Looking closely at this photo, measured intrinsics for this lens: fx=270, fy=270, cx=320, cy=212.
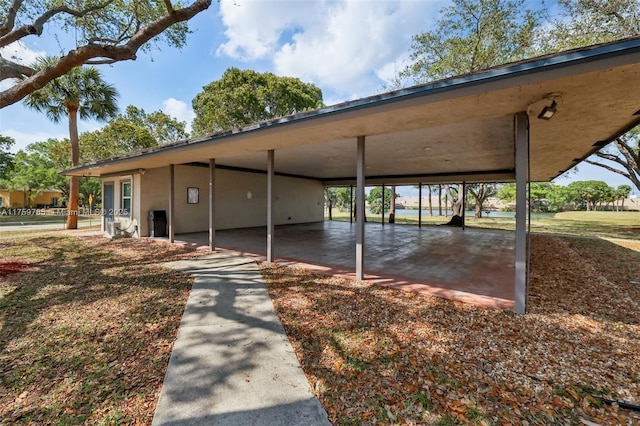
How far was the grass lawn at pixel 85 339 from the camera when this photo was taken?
1946 millimetres

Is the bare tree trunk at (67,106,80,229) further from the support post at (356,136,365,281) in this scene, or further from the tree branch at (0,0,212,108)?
the support post at (356,136,365,281)

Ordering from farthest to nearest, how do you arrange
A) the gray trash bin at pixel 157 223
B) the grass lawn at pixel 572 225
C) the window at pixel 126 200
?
the grass lawn at pixel 572 225 → the window at pixel 126 200 → the gray trash bin at pixel 157 223

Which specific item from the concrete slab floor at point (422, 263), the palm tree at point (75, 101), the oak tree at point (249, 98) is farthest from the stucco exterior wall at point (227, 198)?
the palm tree at point (75, 101)

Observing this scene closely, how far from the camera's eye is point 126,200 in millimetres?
10031

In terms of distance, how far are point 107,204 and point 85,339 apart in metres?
10.3

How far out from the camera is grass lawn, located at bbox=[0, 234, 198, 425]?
6.39 ft

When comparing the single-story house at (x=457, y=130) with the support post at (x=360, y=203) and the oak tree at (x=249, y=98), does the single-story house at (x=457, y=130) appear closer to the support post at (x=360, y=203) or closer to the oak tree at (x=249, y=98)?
the support post at (x=360, y=203)

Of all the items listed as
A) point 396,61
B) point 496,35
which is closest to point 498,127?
point 496,35

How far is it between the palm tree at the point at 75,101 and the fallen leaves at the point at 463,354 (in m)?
13.7

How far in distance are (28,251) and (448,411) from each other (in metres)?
10.4

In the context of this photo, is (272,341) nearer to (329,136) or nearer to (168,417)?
(168,417)

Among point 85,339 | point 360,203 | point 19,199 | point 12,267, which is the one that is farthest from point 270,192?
point 19,199

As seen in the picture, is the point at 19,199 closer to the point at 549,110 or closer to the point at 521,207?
the point at 521,207

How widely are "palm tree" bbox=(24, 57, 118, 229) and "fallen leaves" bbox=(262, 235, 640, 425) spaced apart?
1371 centimetres
